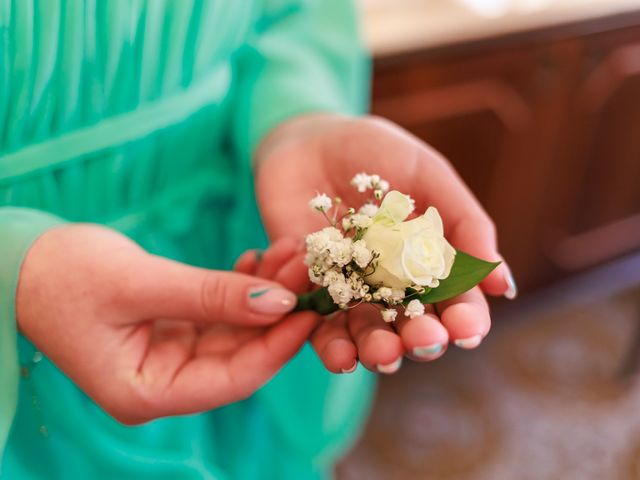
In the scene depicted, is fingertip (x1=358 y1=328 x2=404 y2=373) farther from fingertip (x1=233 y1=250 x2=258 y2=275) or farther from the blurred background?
the blurred background

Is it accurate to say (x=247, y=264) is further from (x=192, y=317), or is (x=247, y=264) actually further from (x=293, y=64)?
(x=293, y=64)

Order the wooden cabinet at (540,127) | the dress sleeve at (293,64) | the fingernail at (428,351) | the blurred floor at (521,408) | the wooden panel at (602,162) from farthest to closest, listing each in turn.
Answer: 1. the blurred floor at (521,408)
2. the wooden panel at (602,162)
3. the wooden cabinet at (540,127)
4. the dress sleeve at (293,64)
5. the fingernail at (428,351)

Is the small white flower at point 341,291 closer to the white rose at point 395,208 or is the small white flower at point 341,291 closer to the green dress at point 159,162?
the white rose at point 395,208

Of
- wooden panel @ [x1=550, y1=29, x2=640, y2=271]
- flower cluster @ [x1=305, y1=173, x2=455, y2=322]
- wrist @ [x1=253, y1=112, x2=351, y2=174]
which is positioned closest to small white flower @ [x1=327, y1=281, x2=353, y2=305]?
flower cluster @ [x1=305, y1=173, x2=455, y2=322]

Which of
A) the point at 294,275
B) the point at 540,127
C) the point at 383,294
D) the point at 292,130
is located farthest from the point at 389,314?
the point at 540,127

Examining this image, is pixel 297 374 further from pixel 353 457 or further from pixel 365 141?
pixel 353 457

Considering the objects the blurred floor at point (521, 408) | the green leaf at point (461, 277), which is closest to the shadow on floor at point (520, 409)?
the blurred floor at point (521, 408)
